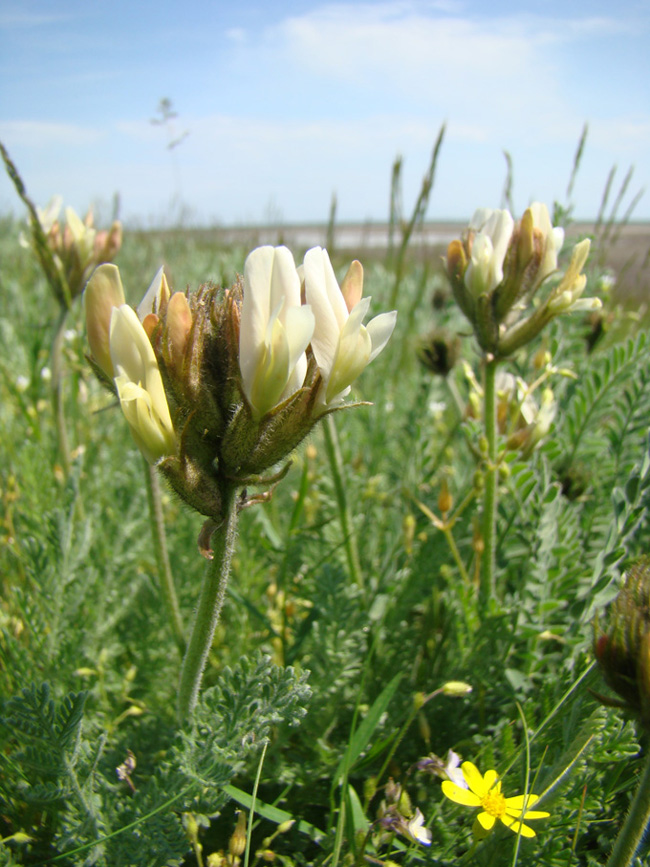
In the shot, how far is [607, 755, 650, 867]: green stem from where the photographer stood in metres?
0.98

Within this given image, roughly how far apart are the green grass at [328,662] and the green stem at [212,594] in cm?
7

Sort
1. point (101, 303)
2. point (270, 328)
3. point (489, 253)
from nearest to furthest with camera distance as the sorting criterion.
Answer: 1. point (270, 328)
2. point (101, 303)
3. point (489, 253)

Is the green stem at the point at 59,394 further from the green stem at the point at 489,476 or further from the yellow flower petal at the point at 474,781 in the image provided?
the yellow flower petal at the point at 474,781

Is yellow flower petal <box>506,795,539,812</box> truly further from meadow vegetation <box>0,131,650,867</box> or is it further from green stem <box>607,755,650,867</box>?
green stem <box>607,755,650,867</box>

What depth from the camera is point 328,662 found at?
1.65m

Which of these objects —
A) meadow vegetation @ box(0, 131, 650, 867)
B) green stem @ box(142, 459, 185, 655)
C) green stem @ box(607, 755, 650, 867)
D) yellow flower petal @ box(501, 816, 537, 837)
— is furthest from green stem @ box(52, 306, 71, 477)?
green stem @ box(607, 755, 650, 867)

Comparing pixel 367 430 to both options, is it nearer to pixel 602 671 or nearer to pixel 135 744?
pixel 135 744

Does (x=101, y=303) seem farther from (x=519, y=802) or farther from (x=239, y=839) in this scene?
(x=519, y=802)

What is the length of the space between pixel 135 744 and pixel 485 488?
A: 42.0 inches

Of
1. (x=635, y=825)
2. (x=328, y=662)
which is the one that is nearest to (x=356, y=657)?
(x=328, y=662)

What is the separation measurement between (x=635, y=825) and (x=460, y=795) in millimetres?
324

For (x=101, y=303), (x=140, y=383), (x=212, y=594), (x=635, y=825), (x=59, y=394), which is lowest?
(x=635, y=825)

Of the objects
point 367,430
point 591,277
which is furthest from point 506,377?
point 367,430

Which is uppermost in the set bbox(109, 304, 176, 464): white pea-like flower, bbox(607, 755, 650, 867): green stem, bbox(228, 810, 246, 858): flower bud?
bbox(109, 304, 176, 464): white pea-like flower
